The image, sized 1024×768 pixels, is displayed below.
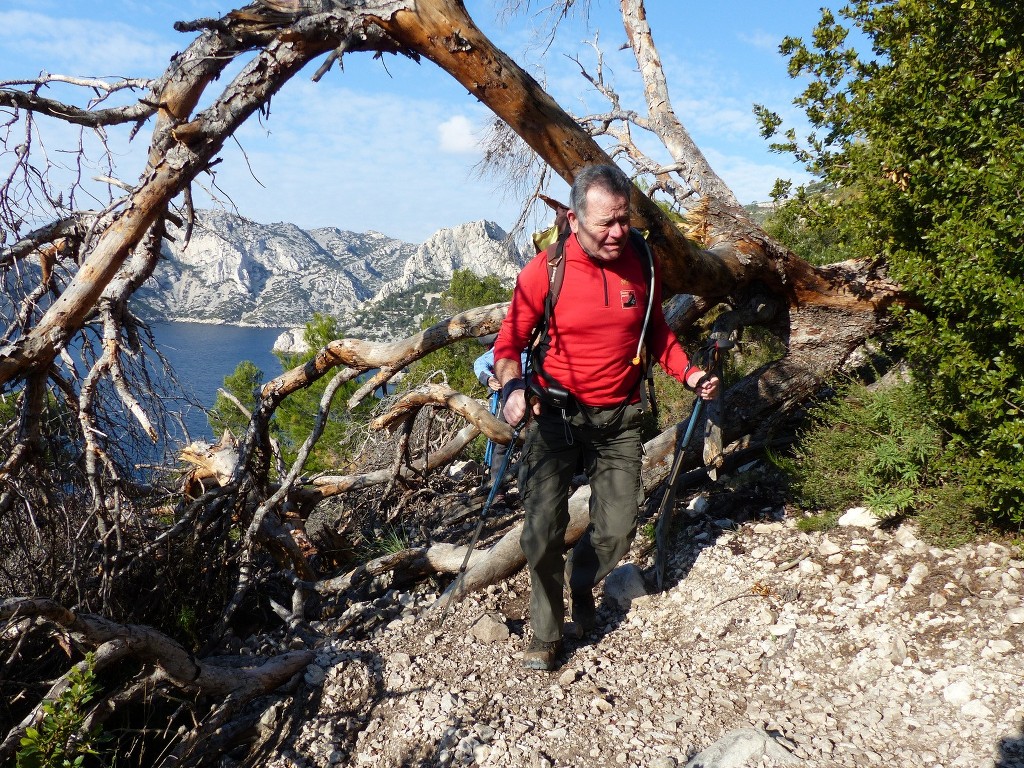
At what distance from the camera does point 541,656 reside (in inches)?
132

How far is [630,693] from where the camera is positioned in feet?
10.5

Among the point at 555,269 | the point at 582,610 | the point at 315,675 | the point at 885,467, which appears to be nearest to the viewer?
the point at 555,269

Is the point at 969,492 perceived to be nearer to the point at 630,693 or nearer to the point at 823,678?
the point at 823,678

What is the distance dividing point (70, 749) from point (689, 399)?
226 inches

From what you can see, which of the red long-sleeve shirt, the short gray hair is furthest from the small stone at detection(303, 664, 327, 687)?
the short gray hair

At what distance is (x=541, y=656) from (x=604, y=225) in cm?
210

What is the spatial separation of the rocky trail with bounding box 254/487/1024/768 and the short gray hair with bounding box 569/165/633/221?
221cm

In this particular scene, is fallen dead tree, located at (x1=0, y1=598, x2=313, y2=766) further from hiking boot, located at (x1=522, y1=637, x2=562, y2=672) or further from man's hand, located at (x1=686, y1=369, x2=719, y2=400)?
man's hand, located at (x1=686, y1=369, x2=719, y2=400)

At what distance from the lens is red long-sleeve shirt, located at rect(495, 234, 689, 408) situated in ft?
10.0

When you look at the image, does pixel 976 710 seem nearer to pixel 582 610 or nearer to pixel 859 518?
pixel 859 518

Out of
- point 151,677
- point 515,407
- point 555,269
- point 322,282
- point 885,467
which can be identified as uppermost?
point 322,282

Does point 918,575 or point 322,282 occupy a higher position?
point 322,282

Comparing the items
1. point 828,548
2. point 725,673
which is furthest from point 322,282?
point 725,673

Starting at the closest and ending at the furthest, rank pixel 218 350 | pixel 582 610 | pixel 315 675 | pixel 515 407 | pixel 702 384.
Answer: pixel 515 407 < pixel 702 384 < pixel 315 675 < pixel 582 610 < pixel 218 350
